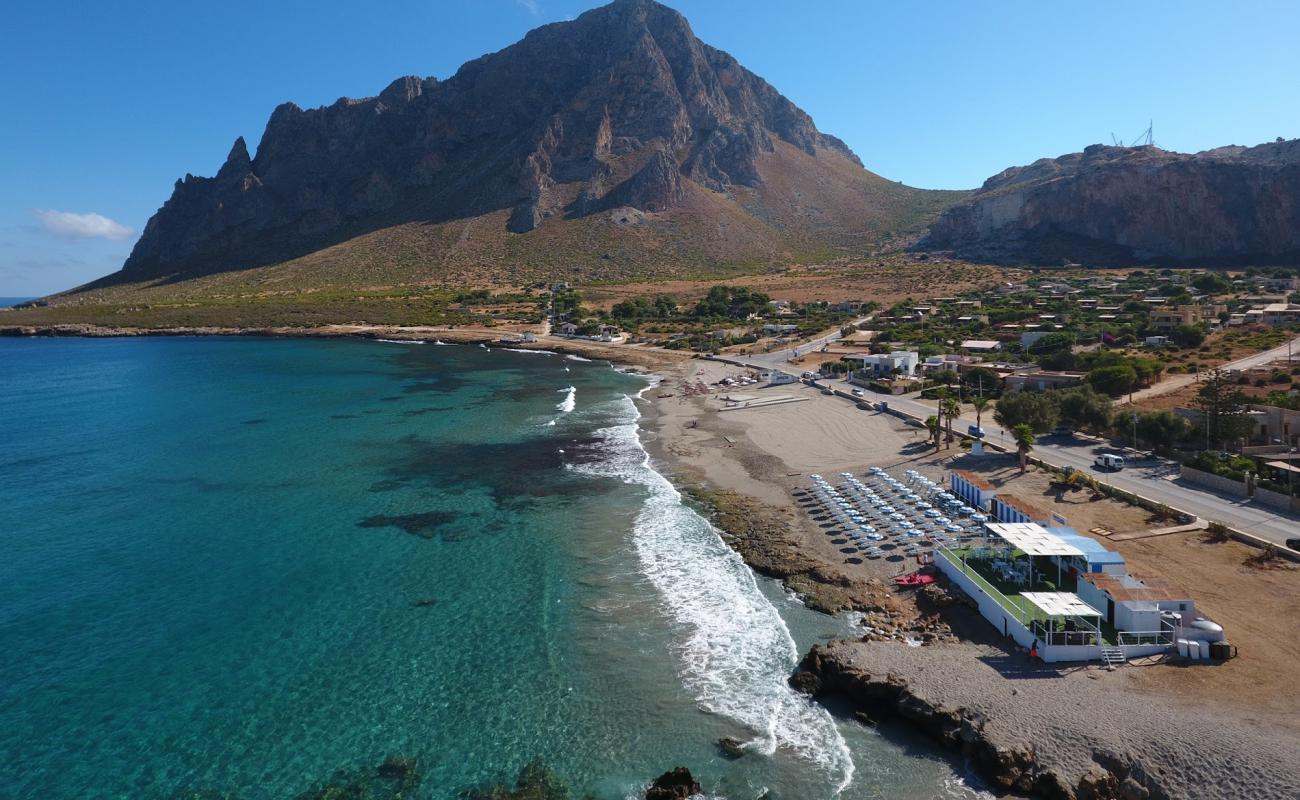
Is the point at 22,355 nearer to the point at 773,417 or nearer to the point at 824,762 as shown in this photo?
the point at 773,417

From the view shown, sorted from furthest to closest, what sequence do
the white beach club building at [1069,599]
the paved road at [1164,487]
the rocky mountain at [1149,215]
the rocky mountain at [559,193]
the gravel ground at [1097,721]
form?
the rocky mountain at [559,193] < the rocky mountain at [1149,215] < the paved road at [1164,487] < the white beach club building at [1069,599] < the gravel ground at [1097,721]

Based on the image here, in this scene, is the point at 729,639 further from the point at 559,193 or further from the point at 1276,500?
the point at 559,193

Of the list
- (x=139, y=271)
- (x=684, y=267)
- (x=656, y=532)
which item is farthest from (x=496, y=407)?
(x=139, y=271)

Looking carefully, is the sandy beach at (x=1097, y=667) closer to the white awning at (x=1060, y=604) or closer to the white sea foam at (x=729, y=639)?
the white awning at (x=1060, y=604)

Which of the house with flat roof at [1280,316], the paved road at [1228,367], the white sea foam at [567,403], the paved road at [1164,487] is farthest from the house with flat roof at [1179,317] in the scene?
the white sea foam at [567,403]

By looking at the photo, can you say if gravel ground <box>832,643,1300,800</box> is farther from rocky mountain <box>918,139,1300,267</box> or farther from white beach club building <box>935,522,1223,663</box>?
rocky mountain <box>918,139,1300,267</box>

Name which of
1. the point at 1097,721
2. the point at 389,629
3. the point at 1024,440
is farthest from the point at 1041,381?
the point at 389,629
